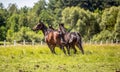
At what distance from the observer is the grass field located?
1766 centimetres

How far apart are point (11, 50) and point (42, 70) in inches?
495

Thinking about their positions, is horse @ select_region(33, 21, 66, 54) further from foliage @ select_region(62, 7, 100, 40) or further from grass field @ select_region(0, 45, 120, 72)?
foliage @ select_region(62, 7, 100, 40)

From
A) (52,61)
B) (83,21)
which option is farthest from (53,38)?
(83,21)

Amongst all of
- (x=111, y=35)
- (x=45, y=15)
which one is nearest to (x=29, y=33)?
(x=111, y=35)

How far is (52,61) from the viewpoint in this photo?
21719mm

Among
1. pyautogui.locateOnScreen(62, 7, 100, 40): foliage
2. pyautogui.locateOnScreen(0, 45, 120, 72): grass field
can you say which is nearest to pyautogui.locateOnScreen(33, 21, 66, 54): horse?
pyautogui.locateOnScreen(0, 45, 120, 72): grass field

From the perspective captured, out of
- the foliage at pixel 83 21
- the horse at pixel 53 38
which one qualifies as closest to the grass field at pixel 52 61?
the horse at pixel 53 38

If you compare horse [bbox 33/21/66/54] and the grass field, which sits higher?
horse [bbox 33/21/66/54]

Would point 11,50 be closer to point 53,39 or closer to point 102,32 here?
point 53,39

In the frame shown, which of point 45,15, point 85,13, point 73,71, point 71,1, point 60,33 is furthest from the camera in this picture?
point 71,1

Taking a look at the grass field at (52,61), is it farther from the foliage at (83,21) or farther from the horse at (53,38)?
the foliage at (83,21)

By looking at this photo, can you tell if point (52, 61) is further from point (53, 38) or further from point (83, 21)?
point (83, 21)

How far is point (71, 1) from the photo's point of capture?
118688mm

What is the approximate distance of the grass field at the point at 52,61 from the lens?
17656 mm
